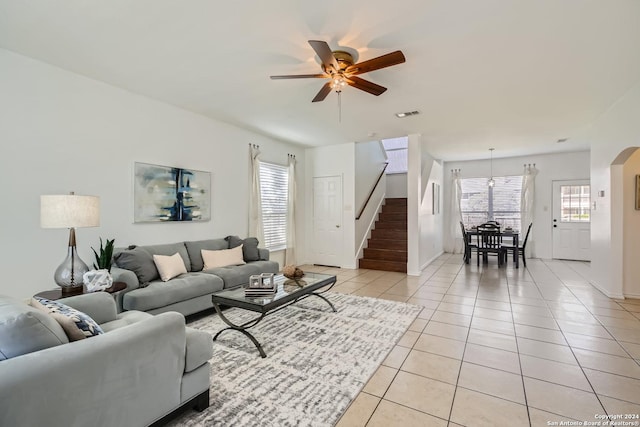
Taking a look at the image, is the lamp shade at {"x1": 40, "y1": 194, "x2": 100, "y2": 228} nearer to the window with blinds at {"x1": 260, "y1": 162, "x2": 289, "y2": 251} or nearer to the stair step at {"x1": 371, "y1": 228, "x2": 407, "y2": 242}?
the window with blinds at {"x1": 260, "y1": 162, "x2": 289, "y2": 251}

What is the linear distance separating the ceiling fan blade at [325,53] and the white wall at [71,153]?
264 cm

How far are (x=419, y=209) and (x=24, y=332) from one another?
5738 millimetres

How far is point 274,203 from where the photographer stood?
19.8ft

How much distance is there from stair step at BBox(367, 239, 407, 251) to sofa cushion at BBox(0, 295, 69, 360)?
6.10 m

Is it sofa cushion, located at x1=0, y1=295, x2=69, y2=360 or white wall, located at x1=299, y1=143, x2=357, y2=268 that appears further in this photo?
white wall, located at x1=299, y1=143, x2=357, y2=268

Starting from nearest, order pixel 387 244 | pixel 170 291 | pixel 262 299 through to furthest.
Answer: pixel 262 299 → pixel 170 291 → pixel 387 244

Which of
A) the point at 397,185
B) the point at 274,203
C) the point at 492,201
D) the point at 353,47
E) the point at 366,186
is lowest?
the point at 274,203

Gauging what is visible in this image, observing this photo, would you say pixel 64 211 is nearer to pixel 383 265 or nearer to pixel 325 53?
pixel 325 53

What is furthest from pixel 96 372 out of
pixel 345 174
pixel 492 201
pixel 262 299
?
pixel 492 201

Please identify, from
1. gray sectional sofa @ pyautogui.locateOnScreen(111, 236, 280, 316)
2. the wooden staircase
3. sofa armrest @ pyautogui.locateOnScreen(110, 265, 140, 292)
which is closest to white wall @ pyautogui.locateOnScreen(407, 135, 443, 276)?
the wooden staircase

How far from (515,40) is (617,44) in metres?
0.95

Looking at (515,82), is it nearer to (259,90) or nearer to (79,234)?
(259,90)

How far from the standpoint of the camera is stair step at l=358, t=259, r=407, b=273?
6.14 metres

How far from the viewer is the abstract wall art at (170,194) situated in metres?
3.81
